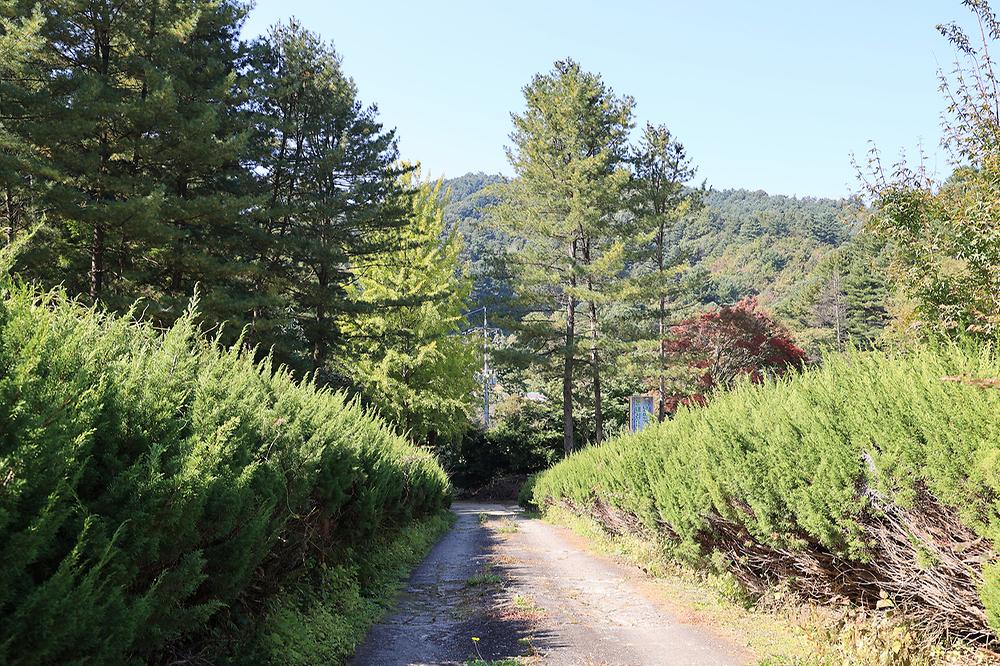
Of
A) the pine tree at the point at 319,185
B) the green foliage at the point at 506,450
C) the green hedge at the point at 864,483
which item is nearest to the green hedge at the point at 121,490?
the green hedge at the point at 864,483

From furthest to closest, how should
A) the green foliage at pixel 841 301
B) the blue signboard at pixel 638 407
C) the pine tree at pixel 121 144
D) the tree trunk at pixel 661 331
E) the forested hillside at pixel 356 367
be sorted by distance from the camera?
the green foliage at pixel 841 301
the blue signboard at pixel 638 407
the tree trunk at pixel 661 331
the pine tree at pixel 121 144
the forested hillside at pixel 356 367

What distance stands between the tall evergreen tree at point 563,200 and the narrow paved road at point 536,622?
16.9m

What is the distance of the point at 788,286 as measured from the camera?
2672 inches

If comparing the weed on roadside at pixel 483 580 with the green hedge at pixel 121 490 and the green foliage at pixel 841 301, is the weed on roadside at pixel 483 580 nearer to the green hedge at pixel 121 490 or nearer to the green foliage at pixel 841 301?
the green hedge at pixel 121 490

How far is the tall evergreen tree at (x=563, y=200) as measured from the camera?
26047mm

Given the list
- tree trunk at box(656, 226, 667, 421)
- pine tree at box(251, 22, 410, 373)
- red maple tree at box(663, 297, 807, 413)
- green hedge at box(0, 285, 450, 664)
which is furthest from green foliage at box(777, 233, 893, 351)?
green hedge at box(0, 285, 450, 664)

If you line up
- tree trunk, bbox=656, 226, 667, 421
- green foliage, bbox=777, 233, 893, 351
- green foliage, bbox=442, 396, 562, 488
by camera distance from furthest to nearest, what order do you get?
green foliage, bbox=777, 233, 893, 351, green foliage, bbox=442, 396, 562, 488, tree trunk, bbox=656, 226, 667, 421

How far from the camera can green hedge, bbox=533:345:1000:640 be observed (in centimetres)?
392

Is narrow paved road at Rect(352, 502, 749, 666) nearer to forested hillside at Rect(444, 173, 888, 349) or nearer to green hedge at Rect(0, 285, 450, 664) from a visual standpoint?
green hedge at Rect(0, 285, 450, 664)

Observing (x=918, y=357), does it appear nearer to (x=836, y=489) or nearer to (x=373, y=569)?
(x=836, y=489)

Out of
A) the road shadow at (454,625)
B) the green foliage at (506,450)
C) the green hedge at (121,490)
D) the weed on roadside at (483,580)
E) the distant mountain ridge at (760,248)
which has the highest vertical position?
the distant mountain ridge at (760,248)

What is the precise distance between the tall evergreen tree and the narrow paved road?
16.9m

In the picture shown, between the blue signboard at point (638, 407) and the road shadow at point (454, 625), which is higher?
the blue signboard at point (638, 407)

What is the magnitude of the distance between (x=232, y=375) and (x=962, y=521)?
17.5 feet
